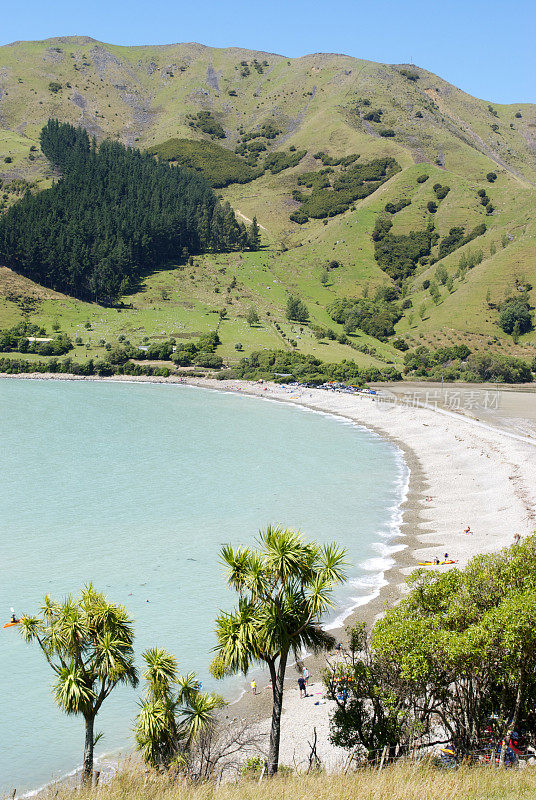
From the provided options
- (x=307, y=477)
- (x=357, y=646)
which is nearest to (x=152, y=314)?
(x=307, y=477)

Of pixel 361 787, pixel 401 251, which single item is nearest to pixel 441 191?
pixel 401 251

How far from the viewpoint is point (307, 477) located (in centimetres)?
5566

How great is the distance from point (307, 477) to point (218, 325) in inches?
3150

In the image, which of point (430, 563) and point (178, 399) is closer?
point (430, 563)

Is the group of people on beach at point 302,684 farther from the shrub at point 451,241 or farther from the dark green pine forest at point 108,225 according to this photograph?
the shrub at point 451,241

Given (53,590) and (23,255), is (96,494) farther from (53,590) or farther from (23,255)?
(23,255)

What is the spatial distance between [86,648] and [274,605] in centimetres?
423

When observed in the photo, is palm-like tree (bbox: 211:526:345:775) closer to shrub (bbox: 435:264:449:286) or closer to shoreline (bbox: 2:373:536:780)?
shoreline (bbox: 2:373:536:780)

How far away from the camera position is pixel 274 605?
13.8 metres

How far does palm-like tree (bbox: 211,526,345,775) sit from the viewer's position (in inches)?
525

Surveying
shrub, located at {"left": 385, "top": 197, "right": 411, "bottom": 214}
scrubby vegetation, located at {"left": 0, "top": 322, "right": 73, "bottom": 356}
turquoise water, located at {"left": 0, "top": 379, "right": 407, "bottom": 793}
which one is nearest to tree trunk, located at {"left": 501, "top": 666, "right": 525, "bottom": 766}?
turquoise water, located at {"left": 0, "top": 379, "right": 407, "bottom": 793}

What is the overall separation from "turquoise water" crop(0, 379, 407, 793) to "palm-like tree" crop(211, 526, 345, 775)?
30.7 ft

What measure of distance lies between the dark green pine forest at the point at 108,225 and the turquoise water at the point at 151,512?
5909 cm

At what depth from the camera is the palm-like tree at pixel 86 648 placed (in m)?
13.5
